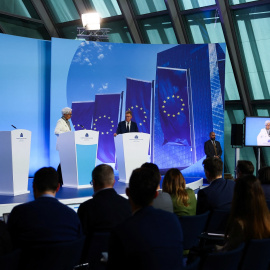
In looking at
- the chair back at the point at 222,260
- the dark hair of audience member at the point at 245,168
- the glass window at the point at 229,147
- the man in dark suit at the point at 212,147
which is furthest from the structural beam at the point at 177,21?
the chair back at the point at 222,260

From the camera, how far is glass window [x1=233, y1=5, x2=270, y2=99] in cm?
1060

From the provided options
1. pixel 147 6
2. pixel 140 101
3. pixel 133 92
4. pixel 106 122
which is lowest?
pixel 106 122

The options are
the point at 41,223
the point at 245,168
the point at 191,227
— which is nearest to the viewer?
the point at 41,223

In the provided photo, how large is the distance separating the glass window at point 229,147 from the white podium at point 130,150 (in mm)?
5047

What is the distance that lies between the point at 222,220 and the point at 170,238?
6.24 ft

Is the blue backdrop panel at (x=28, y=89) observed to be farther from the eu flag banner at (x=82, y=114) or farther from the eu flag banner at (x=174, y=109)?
the eu flag banner at (x=174, y=109)

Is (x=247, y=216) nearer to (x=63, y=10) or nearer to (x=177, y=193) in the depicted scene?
(x=177, y=193)

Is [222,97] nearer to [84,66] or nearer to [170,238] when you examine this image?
[84,66]

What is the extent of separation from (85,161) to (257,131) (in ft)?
16.3

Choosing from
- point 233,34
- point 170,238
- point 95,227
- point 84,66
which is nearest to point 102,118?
point 84,66

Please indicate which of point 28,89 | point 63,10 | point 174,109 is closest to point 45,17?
point 63,10

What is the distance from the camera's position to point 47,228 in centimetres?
272

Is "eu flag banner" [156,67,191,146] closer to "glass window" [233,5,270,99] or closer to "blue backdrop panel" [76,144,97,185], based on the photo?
"glass window" [233,5,270,99]

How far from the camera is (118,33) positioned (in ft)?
40.9
